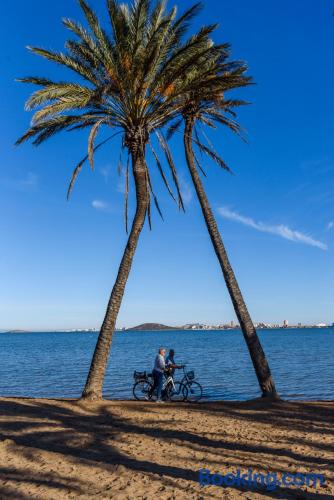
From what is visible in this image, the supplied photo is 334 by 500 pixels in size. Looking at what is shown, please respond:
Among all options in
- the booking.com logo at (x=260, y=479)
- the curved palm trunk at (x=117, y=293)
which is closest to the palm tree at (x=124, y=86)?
the curved palm trunk at (x=117, y=293)

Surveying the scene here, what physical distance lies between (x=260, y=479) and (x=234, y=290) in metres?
8.25

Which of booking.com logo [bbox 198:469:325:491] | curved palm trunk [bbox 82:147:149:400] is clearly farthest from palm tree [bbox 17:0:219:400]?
booking.com logo [bbox 198:469:325:491]

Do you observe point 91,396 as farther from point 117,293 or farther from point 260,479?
point 260,479

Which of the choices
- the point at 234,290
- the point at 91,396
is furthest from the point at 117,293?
the point at 234,290

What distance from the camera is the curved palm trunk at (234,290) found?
44.7 feet

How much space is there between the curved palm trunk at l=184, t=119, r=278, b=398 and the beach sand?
54.6 inches

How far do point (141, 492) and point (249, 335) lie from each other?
843 cm

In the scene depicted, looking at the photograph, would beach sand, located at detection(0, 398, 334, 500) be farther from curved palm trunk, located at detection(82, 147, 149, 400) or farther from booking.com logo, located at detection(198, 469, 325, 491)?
curved palm trunk, located at detection(82, 147, 149, 400)

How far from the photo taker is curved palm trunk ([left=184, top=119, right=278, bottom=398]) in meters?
13.6

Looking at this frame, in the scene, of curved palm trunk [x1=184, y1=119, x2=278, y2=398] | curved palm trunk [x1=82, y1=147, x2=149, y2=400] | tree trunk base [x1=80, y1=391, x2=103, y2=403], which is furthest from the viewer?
curved palm trunk [x1=184, y1=119, x2=278, y2=398]

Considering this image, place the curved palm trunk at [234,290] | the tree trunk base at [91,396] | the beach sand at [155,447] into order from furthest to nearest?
the curved palm trunk at [234,290]
the tree trunk base at [91,396]
the beach sand at [155,447]

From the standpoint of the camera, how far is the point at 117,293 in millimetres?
13906

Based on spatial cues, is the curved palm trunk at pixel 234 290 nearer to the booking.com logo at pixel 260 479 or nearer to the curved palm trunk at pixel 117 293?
the curved palm trunk at pixel 117 293

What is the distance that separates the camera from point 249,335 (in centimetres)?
1397
